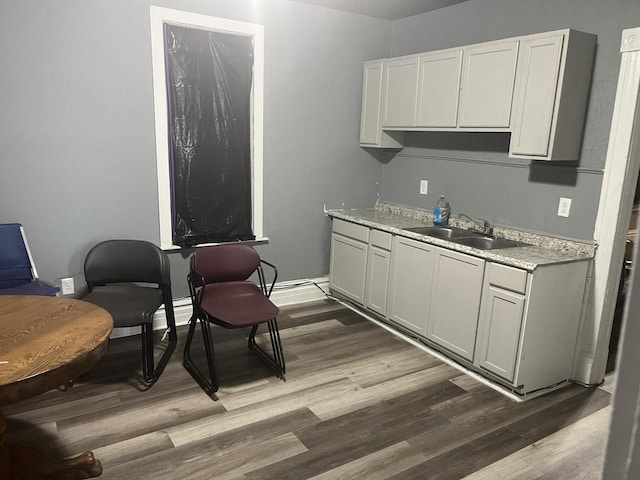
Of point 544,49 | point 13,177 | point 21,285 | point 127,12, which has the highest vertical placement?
point 127,12

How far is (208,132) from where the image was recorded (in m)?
3.60

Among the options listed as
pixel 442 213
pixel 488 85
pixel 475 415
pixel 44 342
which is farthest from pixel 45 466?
pixel 488 85

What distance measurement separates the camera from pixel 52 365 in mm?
1598

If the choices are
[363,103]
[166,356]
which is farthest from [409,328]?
[363,103]

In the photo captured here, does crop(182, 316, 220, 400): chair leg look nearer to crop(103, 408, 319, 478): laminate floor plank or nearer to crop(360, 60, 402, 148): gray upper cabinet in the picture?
crop(103, 408, 319, 478): laminate floor plank

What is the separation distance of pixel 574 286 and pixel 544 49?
1.45 metres

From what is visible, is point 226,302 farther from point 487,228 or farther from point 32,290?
point 487,228

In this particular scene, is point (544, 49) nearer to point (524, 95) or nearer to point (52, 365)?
point (524, 95)

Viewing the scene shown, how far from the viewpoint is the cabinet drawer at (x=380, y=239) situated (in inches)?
146

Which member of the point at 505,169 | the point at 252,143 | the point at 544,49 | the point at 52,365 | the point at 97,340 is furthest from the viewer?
the point at 252,143

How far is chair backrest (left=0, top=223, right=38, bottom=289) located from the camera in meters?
2.90

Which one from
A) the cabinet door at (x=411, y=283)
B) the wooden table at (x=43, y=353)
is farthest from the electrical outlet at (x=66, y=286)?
the cabinet door at (x=411, y=283)

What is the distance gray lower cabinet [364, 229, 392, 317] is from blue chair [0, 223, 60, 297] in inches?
90.6

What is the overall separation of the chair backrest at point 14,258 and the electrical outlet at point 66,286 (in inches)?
10.6
